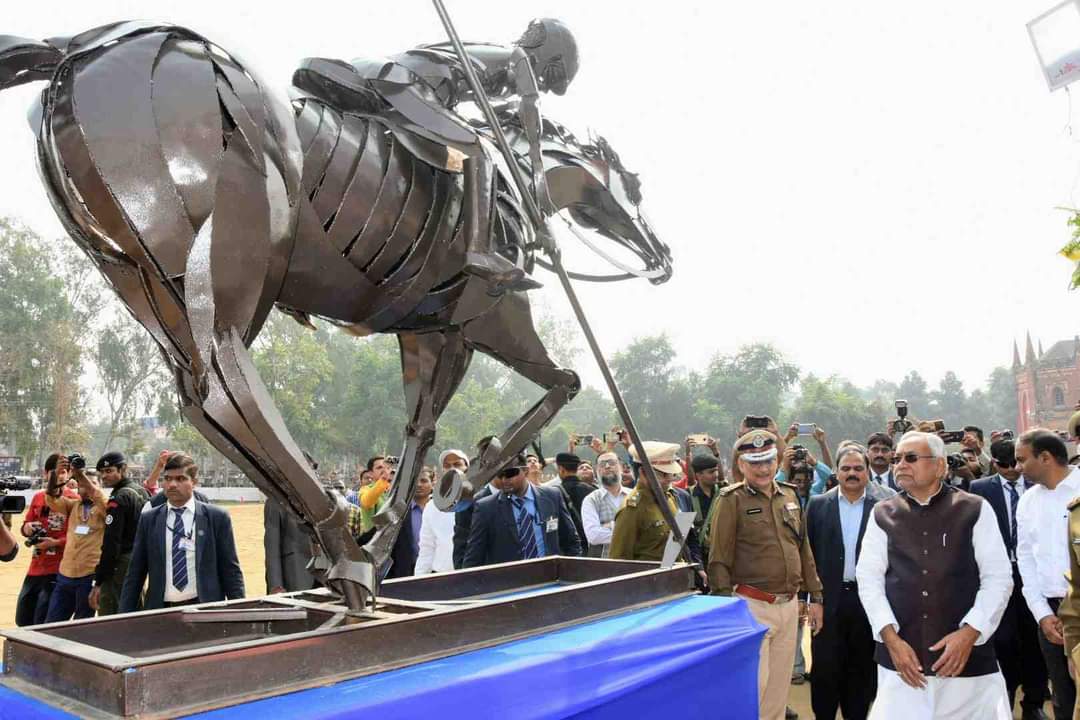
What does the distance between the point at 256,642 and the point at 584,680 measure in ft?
3.27

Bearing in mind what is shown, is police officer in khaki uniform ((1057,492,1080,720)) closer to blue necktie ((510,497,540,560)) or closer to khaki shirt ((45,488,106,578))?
blue necktie ((510,497,540,560))

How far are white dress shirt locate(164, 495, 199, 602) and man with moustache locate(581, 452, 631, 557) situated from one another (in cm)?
286

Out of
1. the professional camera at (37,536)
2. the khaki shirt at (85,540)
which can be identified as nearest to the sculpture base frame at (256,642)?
the khaki shirt at (85,540)

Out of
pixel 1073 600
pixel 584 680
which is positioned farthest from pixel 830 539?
pixel 584 680

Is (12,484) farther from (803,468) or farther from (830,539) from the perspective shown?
(803,468)

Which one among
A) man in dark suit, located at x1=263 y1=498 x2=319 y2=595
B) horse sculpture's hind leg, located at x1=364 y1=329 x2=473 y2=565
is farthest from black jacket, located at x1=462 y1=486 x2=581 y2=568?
horse sculpture's hind leg, located at x1=364 y1=329 x2=473 y2=565

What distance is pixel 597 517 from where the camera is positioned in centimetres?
648

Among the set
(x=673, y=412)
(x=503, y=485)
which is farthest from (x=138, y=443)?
(x=503, y=485)

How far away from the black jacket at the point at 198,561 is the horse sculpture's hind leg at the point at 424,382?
1.86m

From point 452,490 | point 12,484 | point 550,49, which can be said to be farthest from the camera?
point 12,484

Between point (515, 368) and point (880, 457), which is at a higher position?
point (515, 368)

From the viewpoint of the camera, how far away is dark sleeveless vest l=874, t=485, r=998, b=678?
3721 mm

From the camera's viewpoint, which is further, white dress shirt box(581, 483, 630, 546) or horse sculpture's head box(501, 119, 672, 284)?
white dress shirt box(581, 483, 630, 546)

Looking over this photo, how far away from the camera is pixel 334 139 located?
2.81 metres
